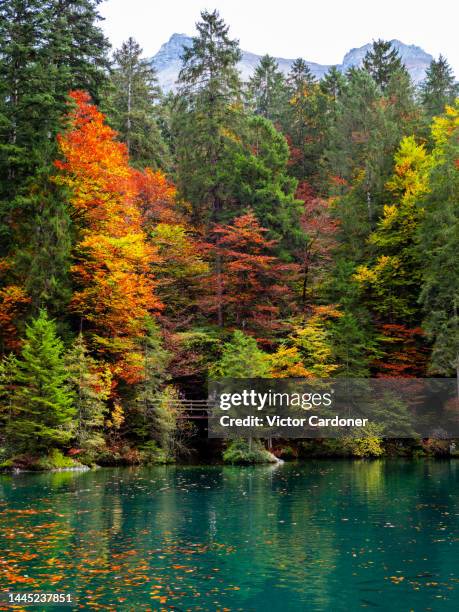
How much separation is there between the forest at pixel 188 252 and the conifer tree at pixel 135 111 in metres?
0.50

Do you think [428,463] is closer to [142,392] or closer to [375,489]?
[375,489]

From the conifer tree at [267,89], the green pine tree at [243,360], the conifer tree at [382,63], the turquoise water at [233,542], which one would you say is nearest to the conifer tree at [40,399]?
the turquoise water at [233,542]

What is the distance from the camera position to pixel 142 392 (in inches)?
1583

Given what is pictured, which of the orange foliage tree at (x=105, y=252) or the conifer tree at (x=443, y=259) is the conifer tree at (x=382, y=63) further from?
the orange foliage tree at (x=105, y=252)

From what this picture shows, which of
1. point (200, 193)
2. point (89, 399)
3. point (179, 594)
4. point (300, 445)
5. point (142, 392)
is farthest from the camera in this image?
point (200, 193)

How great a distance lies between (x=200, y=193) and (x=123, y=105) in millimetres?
17784

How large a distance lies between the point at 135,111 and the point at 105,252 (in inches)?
911

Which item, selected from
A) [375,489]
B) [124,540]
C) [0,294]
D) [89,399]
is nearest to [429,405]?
[375,489]

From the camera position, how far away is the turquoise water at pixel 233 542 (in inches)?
540

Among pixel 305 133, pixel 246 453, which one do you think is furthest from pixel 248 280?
→ pixel 305 133

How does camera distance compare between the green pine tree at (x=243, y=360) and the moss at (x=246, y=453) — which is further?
the green pine tree at (x=243, y=360)

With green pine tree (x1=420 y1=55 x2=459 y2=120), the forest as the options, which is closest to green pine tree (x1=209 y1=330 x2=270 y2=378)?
the forest

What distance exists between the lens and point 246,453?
41.0 m

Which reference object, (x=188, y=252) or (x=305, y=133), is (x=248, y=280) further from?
(x=305, y=133)
